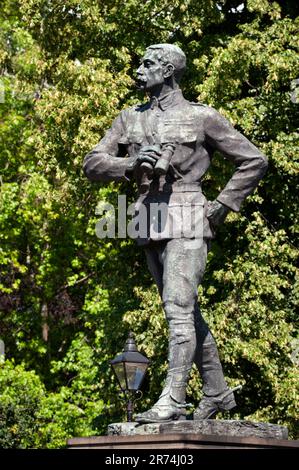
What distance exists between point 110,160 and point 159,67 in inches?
35.6

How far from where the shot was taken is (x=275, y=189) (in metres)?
21.8

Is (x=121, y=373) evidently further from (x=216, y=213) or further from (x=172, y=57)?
(x=172, y=57)

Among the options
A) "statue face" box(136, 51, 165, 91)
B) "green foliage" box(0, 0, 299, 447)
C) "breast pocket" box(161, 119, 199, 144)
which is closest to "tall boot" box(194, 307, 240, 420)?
"breast pocket" box(161, 119, 199, 144)

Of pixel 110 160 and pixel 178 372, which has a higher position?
pixel 110 160

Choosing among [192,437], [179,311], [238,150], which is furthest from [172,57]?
[192,437]

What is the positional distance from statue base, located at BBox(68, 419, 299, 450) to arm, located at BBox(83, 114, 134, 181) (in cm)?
209

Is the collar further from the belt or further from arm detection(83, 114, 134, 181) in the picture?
the belt

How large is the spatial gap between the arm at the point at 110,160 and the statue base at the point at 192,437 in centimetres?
209

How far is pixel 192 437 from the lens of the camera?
8.74 meters

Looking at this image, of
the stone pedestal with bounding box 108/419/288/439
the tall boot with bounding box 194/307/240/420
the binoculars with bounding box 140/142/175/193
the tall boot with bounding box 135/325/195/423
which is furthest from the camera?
the tall boot with bounding box 194/307/240/420

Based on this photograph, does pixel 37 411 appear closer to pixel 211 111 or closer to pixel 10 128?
pixel 10 128

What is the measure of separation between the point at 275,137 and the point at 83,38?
13.7 ft

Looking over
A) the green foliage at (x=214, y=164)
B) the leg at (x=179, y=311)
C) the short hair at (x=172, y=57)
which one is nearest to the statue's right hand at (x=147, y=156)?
the leg at (x=179, y=311)

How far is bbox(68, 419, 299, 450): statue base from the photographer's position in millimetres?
8781
